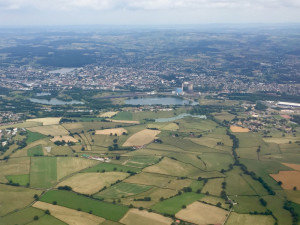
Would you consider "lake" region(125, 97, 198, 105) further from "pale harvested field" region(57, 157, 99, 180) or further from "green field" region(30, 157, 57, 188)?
"green field" region(30, 157, 57, 188)

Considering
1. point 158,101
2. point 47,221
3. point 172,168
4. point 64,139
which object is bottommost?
point 47,221

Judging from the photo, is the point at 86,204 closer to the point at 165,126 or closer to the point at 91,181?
the point at 91,181

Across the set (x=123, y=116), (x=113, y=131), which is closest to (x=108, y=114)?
(x=123, y=116)

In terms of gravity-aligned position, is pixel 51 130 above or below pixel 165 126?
below

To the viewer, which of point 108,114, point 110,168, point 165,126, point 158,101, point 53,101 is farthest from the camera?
point 53,101

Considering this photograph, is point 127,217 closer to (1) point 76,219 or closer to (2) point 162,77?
(1) point 76,219

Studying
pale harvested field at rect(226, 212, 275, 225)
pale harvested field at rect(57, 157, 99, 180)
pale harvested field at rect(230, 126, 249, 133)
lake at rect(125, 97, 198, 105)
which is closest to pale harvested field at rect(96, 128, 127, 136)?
pale harvested field at rect(57, 157, 99, 180)

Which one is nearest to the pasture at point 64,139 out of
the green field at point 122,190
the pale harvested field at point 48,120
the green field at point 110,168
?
the pale harvested field at point 48,120
